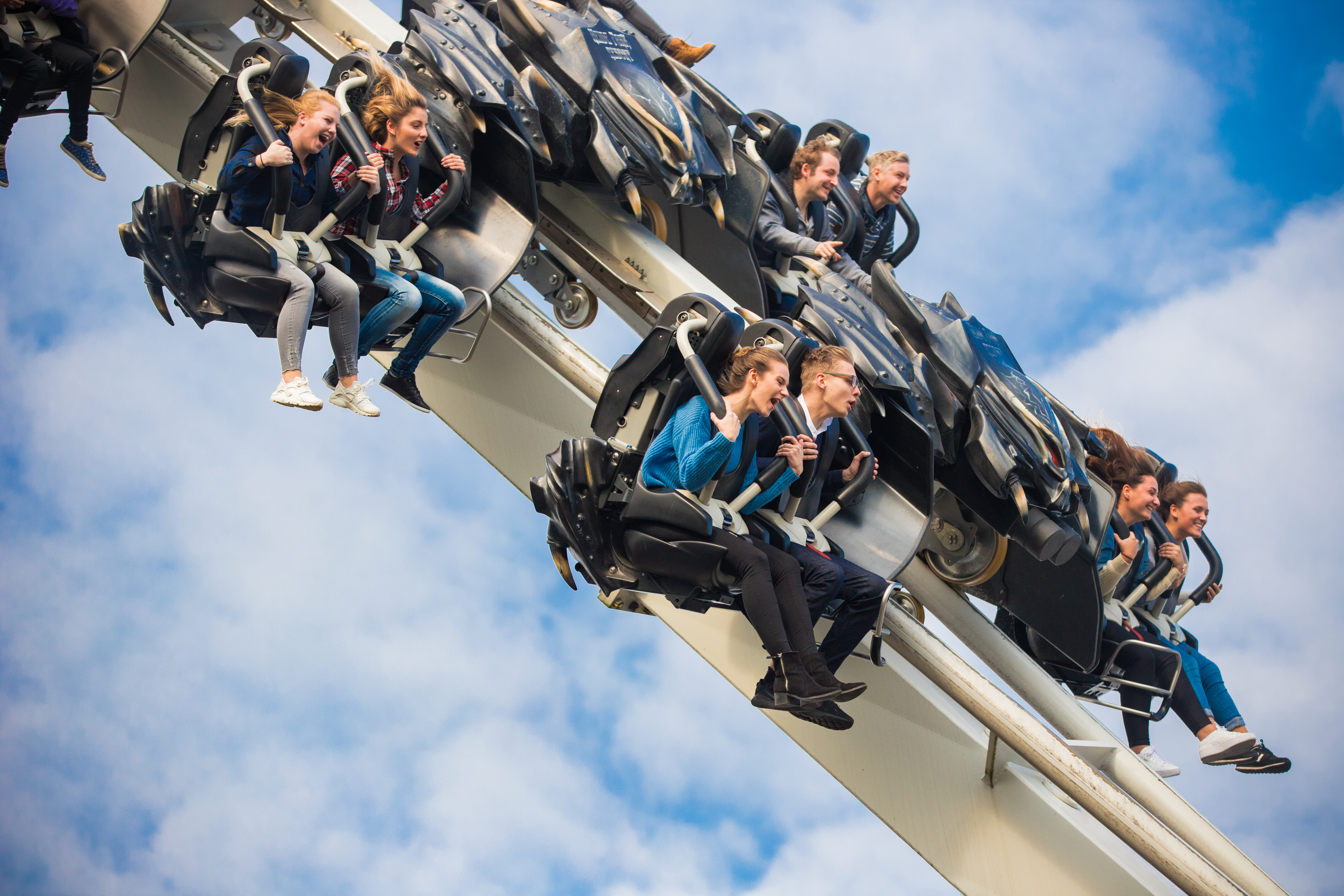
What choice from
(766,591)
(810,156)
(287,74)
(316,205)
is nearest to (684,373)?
(766,591)

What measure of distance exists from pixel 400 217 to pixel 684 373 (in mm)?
1086

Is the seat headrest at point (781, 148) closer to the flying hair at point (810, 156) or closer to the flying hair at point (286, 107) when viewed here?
the flying hair at point (810, 156)

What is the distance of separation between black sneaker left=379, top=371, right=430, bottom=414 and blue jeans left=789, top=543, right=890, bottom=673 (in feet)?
4.20

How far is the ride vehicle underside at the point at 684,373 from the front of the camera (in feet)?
11.9

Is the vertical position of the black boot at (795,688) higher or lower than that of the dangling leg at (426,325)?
lower

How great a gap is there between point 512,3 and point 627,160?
695mm

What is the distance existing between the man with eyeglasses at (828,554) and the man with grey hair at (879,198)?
2.01 meters

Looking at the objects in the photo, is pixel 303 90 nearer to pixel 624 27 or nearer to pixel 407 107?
pixel 407 107

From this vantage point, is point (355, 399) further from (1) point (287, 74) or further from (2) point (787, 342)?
(2) point (787, 342)

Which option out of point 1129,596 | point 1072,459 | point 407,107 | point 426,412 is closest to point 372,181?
point 407,107

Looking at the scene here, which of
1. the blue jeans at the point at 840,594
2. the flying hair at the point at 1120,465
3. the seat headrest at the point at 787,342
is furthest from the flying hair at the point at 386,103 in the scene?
the flying hair at the point at 1120,465

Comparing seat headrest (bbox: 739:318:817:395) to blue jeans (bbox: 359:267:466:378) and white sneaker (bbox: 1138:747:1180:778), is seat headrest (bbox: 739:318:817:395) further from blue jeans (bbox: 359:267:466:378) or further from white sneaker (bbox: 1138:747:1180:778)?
white sneaker (bbox: 1138:747:1180:778)

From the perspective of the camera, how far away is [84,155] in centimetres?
436

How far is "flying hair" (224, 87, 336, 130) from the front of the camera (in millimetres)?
3691
